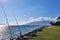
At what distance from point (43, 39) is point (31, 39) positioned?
5.03 ft

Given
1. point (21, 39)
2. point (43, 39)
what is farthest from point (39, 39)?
point (21, 39)

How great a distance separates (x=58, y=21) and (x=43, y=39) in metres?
66.8

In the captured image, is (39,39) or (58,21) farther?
(58,21)

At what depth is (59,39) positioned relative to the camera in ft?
70.6

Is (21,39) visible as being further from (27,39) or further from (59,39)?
(59,39)

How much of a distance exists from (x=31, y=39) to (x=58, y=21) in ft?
220

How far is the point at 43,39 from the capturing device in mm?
20891

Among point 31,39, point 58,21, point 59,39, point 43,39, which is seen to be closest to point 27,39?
point 31,39

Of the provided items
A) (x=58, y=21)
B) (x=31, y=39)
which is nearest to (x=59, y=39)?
(x=31, y=39)

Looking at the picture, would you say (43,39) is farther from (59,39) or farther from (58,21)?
(58,21)

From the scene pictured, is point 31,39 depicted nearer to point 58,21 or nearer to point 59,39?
point 59,39

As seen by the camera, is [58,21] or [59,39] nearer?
[59,39]

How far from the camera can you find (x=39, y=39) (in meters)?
20.8

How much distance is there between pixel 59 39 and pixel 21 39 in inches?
198
